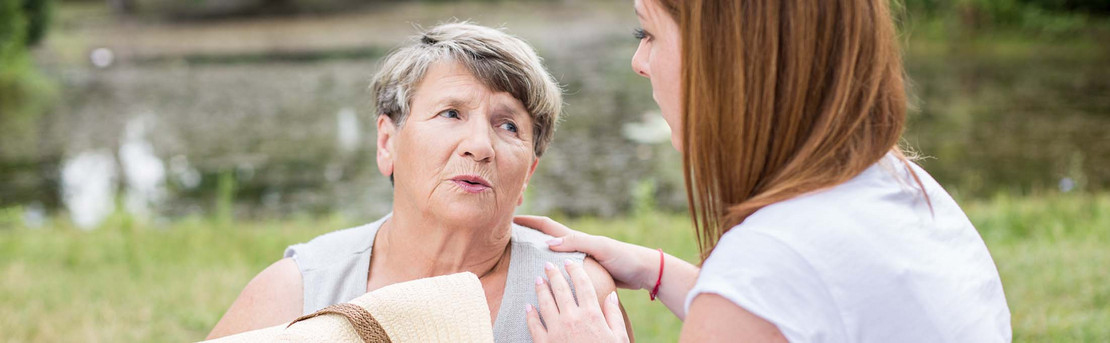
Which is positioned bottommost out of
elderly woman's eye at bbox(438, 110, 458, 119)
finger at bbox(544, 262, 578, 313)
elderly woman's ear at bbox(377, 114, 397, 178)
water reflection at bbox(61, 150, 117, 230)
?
water reflection at bbox(61, 150, 117, 230)

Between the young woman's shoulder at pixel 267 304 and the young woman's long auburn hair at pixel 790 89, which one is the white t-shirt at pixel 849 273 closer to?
the young woman's long auburn hair at pixel 790 89

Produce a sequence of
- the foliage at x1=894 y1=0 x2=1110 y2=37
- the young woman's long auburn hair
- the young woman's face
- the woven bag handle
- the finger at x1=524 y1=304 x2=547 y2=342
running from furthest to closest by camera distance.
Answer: the foliage at x1=894 y1=0 x2=1110 y2=37, the finger at x1=524 y1=304 x2=547 y2=342, the woven bag handle, the young woman's face, the young woman's long auburn hair

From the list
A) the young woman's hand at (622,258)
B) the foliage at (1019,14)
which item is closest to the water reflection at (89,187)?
the young woman's hand at (622,258)

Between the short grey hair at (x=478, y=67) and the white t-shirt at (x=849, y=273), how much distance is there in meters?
0.93

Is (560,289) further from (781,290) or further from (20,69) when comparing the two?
(20,69)

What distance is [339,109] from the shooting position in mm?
13227

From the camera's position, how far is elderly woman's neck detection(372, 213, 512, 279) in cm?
225

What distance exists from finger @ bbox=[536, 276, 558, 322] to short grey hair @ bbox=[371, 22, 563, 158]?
0.40 meters

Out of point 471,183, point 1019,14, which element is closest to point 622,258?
point 471,183

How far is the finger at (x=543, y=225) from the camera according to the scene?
2.41 metres

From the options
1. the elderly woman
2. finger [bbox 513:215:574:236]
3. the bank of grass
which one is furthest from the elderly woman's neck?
the bank of grass

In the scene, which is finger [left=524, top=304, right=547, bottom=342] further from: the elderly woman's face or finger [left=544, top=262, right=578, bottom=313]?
the elderly woman's face

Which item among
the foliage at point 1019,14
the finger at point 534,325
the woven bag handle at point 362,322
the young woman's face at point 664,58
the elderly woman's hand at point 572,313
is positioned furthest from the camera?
the foliage at point 1019,14

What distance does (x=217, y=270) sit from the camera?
18.0ft
